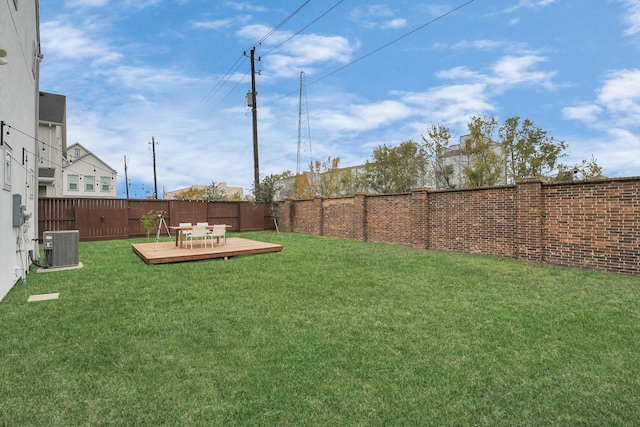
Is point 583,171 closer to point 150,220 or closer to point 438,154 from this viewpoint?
point 438,154

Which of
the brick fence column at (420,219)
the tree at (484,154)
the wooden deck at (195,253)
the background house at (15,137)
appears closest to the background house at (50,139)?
the background house at (15,137)

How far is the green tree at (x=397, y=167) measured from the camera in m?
25.7

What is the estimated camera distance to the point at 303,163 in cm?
3241

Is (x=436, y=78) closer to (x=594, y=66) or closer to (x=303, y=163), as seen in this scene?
(x=594, y=66)

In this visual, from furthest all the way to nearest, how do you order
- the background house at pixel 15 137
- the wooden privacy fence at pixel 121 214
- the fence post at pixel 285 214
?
the fence post at pixel 285 214 < the wooden privacy fence at pixel 121 214 < the background house at pixel 15 137

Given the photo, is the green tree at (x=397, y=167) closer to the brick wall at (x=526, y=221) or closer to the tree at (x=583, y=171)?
the tree at (x=583, y=171)

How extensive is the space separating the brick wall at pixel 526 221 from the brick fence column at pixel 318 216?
10.4 feet

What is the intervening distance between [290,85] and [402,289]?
2187 centimetres

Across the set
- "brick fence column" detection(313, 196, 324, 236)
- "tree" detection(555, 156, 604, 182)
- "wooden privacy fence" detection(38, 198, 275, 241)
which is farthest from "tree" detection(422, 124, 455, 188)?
"wooden privacy fence" detection(38, 198, 275, 241)

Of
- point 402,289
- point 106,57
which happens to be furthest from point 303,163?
point 402,289

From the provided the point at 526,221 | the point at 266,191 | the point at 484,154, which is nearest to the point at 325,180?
the point at 266,191

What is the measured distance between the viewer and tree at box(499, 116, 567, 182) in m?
20.1

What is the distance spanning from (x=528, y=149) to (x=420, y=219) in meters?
13.8

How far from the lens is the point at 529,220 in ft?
27.3
